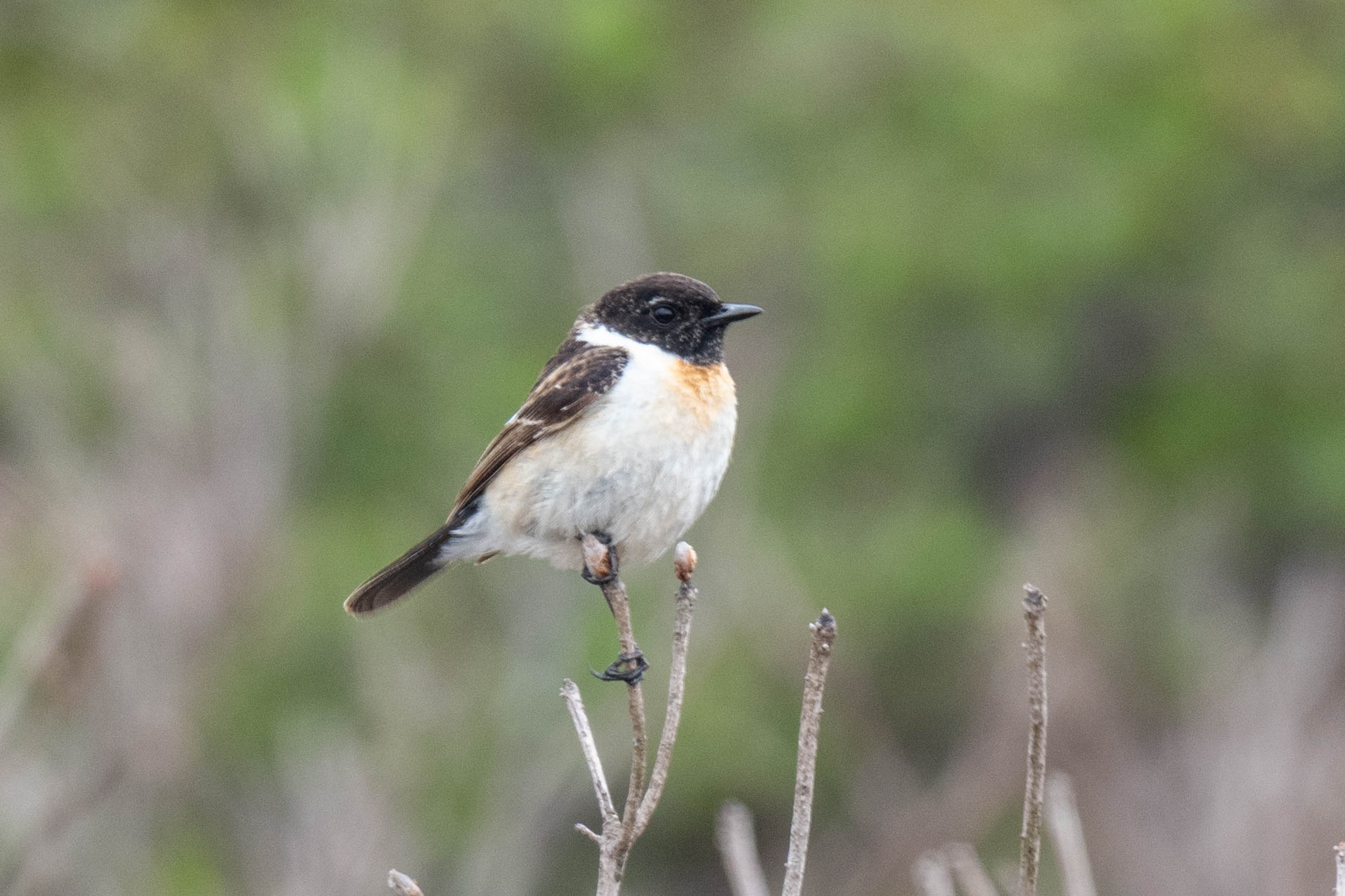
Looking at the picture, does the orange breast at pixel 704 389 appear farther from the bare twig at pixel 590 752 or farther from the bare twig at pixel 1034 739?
the bare twig at pixel 1034 739

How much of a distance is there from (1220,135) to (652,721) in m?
6.09

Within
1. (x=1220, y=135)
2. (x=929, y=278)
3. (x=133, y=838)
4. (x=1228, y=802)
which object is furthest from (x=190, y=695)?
(x=1220, y=135)

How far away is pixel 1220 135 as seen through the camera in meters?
11.9

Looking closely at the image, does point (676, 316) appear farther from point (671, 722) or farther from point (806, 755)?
point (806, 755)

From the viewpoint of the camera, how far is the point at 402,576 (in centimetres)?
468

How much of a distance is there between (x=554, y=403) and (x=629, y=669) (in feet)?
5.03

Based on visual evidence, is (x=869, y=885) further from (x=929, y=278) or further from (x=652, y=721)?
(x=929, y=278)

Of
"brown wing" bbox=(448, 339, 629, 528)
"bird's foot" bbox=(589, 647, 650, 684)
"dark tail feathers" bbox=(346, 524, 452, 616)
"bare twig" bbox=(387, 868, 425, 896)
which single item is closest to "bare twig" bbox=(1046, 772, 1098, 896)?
"bird's foot" bbox=(589, 647, 650, 684)

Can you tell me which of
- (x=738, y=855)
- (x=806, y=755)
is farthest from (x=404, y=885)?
(x=738, y=855)

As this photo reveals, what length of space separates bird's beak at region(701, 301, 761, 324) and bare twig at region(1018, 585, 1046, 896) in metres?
2.09

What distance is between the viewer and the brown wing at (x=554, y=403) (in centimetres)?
438

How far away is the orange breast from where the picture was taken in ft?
13.9

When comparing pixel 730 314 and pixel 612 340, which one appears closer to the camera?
pixel 730 314

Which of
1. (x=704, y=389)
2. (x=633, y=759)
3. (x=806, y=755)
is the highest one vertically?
(x=704, y=389)
